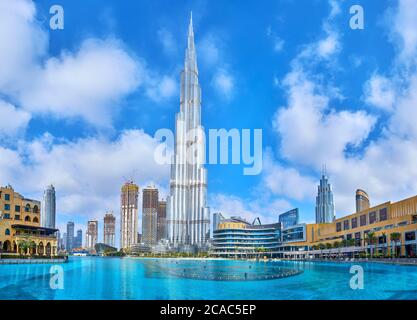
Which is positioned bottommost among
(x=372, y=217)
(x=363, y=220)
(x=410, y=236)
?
(x=410, y=236)

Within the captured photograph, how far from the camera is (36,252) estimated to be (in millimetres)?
107688

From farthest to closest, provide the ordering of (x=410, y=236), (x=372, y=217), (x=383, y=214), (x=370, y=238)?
(x=372, y=217)
(x=370, y=238)
(x=383, y=214)
(x=410, y=236)

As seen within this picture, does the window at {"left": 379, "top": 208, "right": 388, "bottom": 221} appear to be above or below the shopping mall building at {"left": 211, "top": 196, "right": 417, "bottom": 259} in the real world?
above

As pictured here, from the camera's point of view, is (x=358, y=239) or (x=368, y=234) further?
(x=358, y=239)

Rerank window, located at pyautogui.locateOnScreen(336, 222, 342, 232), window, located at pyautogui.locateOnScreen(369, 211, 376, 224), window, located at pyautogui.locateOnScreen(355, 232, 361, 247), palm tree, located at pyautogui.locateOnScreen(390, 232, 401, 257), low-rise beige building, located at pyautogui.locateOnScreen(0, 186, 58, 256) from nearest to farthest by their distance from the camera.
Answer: palm tree, located at pyautogui.locateOnScreen(390, 232, 401, 257) < low-rise beige building, located at pyautogui.locateOnScreen(0, 186, 58, 256) < window, located at pyautogui.locateOnScreen(369, 211, 376, 224) < window, located at pyautogui.locateOnScreen(355, 232, 361, 247) < window, located at pyautogui.locateOnScreen(336, 222, 342, 232)

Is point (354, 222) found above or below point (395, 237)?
above

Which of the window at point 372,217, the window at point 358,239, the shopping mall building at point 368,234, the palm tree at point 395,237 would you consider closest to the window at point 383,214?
the shopping mall building at point 368,234

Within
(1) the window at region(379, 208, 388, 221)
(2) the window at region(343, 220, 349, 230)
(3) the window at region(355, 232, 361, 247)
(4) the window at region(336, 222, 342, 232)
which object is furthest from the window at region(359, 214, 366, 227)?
(4) the window at region(336, 222, 342, 232)

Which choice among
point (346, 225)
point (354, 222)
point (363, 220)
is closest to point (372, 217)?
point (363, 220)

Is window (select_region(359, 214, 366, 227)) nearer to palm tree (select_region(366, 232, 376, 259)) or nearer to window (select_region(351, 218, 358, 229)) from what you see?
window (select_region(351, 218, 358, 229))

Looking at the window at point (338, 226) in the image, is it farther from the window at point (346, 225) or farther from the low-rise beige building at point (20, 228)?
the low-rise beige building at point (20, 228)

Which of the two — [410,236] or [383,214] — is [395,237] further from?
[383,214]
